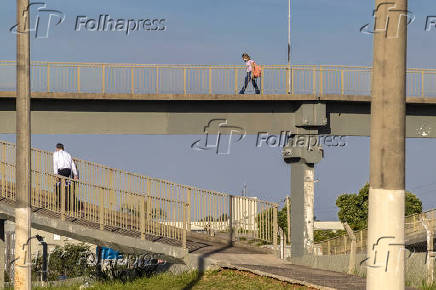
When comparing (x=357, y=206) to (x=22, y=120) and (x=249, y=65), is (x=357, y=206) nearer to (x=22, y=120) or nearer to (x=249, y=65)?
(x=249, y=65)

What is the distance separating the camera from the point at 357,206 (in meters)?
83.6

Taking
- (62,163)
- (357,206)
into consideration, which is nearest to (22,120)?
(62,163)

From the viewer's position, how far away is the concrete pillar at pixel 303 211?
29.6m

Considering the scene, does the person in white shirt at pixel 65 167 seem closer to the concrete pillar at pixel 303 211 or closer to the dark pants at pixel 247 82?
the dark pants at pixel 247 82

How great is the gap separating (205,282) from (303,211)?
12.4 metres

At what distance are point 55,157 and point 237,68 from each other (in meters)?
9.58

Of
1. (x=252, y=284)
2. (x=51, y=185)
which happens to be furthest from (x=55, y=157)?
(x=252, y=284)

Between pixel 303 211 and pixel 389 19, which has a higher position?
pixel 389 19

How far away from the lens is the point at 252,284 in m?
16.8

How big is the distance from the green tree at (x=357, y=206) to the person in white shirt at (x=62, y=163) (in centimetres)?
6082

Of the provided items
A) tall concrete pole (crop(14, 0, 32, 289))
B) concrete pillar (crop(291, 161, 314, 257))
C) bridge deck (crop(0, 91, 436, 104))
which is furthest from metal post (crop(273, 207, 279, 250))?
tall concrete pole (crop(14, 0, 32, 289))

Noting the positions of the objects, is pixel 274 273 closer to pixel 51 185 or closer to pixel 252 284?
pixel 252 284

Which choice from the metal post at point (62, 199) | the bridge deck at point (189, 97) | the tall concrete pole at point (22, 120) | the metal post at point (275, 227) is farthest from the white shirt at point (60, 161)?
the tall concrete pole at point (22, 120)

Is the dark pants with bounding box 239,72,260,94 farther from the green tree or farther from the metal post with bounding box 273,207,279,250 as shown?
the green tree
